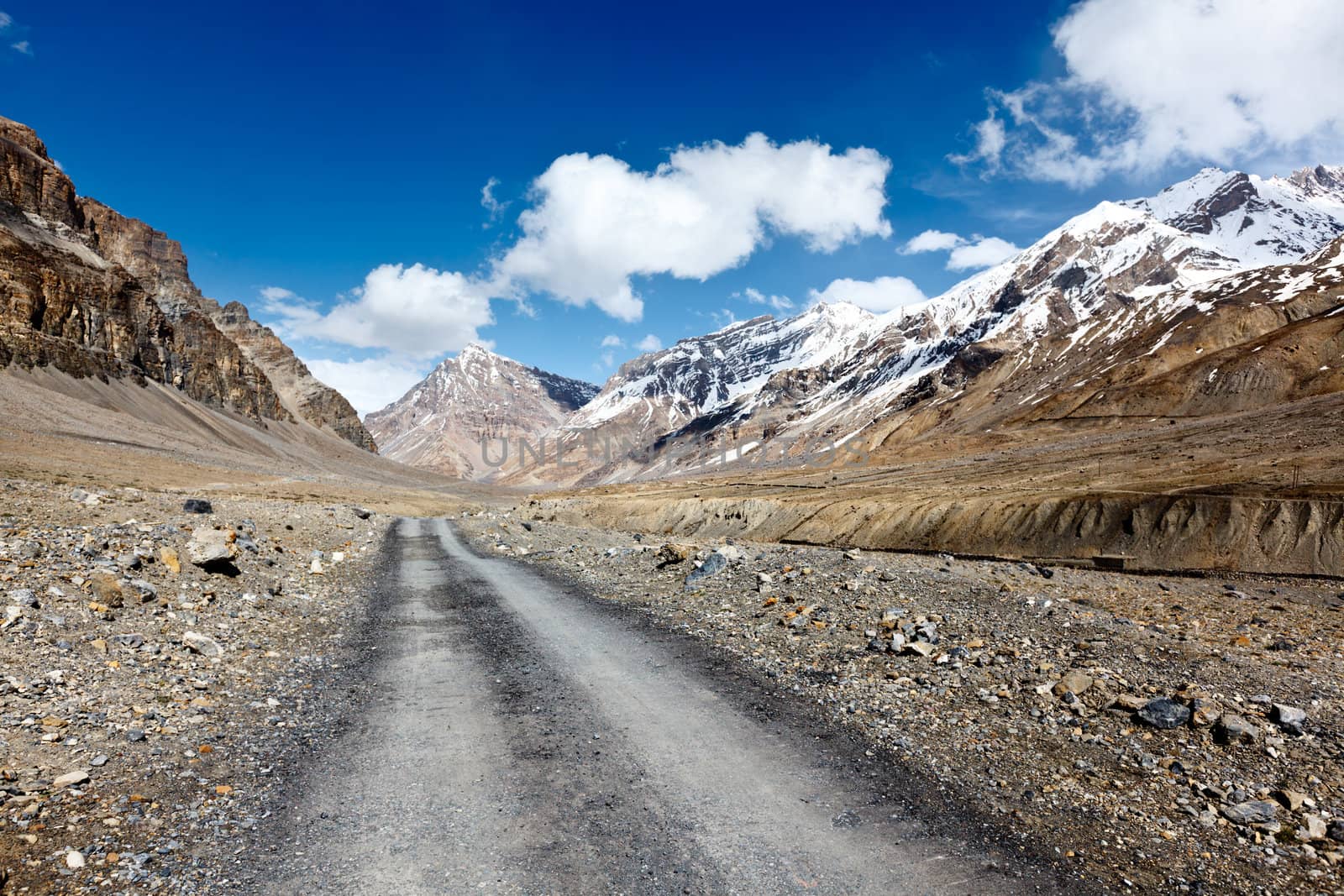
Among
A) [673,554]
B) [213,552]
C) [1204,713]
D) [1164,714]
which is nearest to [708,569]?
[673,554]

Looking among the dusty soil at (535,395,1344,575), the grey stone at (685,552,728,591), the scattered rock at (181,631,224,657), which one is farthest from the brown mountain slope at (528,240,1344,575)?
the scattered rock at (181,631,224,657)

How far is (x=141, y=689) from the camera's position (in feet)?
29.1

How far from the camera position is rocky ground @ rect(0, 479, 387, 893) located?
5.65 metres

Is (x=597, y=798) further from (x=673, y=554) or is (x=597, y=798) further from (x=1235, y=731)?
(x=673, y=554)

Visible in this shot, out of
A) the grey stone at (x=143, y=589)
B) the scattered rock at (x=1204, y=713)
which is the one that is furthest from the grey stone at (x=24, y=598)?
the scattered rock at (x=1204, y=713)

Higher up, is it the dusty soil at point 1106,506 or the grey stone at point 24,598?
the dusty soil at point 1106,506

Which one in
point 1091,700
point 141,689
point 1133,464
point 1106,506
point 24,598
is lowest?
point 141,689

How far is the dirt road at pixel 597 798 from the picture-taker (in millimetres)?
5676

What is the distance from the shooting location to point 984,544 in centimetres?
3838

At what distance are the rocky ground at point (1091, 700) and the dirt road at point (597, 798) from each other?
109cm

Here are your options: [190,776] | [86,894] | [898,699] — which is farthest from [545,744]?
[898,699]

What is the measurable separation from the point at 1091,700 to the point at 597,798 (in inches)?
275

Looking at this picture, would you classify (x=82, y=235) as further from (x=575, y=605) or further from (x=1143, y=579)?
(x=1143, y=579)

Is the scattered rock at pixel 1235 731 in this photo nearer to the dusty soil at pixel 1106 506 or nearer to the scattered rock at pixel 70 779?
the scattered rock at pixel 70 779
